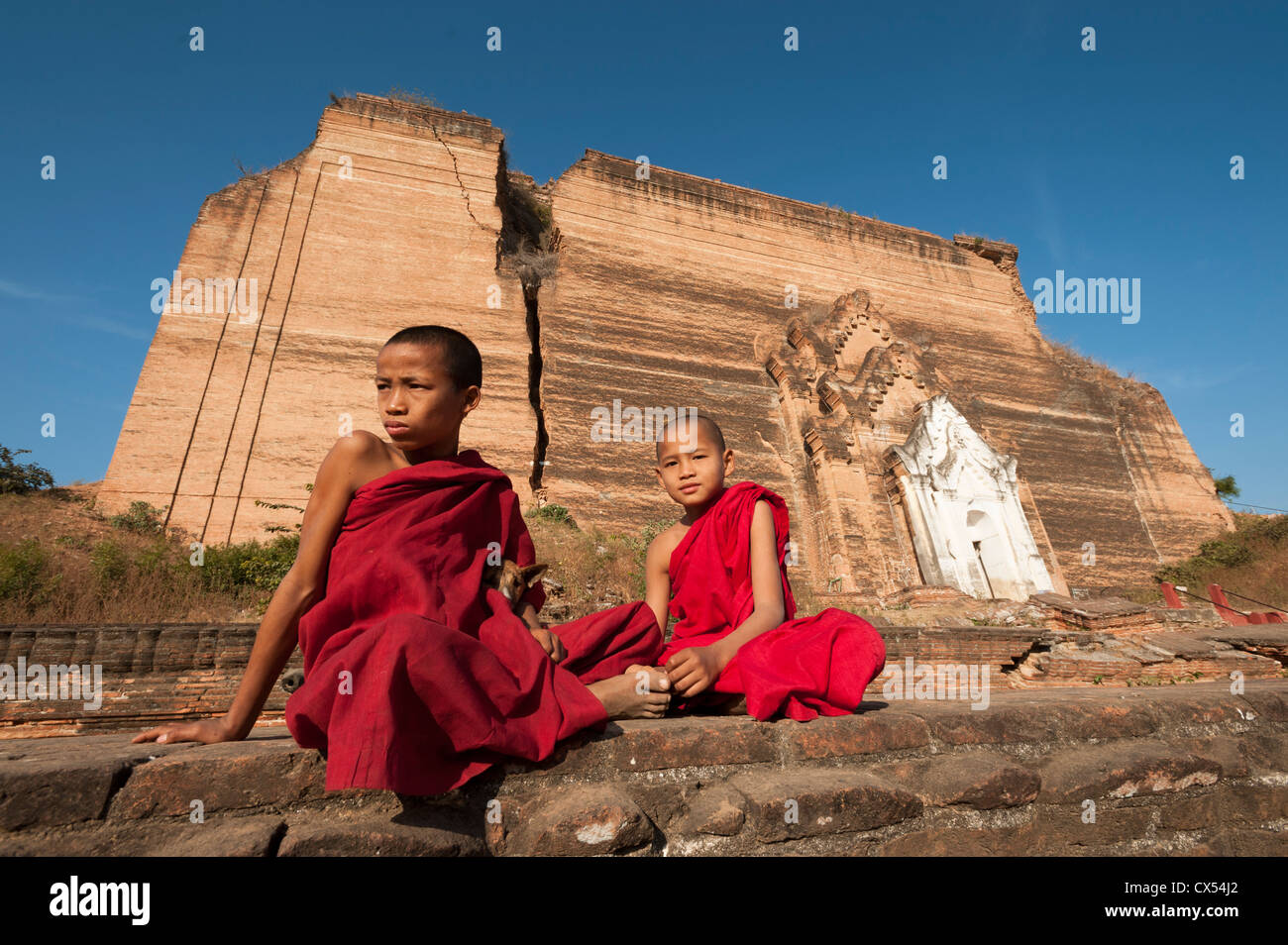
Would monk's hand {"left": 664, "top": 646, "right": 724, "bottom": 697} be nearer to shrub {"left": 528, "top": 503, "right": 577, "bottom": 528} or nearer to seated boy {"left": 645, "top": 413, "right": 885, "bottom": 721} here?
seated boy {"left": 645, "top": 413, "right": 885, "bottom": 721}

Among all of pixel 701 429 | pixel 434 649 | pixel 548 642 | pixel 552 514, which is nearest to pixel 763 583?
pixel 701 429

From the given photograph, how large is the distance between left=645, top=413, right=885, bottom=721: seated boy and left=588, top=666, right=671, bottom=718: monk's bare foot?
3.1 inches

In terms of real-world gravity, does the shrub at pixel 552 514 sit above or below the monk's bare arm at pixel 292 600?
above

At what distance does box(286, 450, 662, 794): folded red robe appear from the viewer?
1212 millimetres

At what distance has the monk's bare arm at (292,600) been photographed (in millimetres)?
1590

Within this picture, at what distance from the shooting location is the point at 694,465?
8.71 feet

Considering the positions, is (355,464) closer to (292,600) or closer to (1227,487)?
(292,600)

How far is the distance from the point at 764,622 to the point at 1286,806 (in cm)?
185

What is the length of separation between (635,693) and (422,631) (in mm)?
702

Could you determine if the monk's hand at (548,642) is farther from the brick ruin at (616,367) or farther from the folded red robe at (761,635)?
the brick ruin at (616,367)

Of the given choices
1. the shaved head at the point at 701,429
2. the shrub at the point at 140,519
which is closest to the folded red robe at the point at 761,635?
the shaved head at the point at 701,429

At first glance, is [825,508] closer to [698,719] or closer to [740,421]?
[740,421]

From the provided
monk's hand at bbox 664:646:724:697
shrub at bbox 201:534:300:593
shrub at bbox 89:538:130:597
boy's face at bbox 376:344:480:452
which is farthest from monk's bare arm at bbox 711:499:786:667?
shrub at bbox 89:538:130:597
